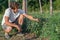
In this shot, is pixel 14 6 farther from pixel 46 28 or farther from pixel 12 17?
pixel 46 28

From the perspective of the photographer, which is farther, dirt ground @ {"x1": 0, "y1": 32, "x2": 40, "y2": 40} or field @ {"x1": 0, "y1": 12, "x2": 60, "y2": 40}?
dirt ground @ {"x1": 0, "y1": 32, "x2": 40, "y2": 40}

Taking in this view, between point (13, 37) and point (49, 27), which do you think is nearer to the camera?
point (49, 27)

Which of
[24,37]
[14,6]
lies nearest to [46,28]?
[24,37]

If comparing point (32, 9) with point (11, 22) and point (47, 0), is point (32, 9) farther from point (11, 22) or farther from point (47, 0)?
point (11, 22)

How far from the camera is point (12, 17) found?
7.30m

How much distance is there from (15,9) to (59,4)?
87.3 feet

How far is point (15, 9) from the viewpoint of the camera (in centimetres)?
711

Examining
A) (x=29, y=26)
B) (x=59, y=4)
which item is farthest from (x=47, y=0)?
(x=29, y=26)

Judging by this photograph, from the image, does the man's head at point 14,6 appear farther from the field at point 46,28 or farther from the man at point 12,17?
the field at point 46,28

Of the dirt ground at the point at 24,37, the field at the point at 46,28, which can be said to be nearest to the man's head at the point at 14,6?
the dirt ground at the point at 24,37

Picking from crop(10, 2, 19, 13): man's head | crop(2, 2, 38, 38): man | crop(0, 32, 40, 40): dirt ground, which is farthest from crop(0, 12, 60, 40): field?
crop(10, 2, 19, 13): man's head

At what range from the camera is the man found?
6980 mm

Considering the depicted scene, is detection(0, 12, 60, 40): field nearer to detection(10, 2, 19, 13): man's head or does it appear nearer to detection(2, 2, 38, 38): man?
detection(2, 2, 38, 38): man

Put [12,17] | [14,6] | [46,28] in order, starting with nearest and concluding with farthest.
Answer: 1. [46,28]
2. [14,6]
3. [12,17]
